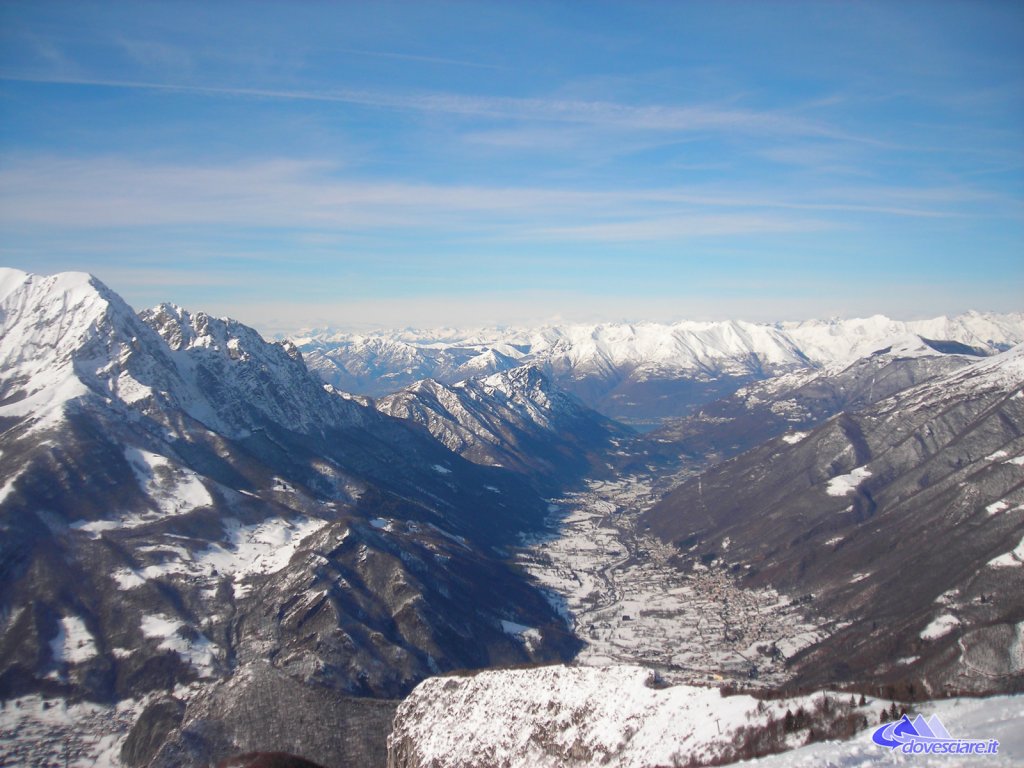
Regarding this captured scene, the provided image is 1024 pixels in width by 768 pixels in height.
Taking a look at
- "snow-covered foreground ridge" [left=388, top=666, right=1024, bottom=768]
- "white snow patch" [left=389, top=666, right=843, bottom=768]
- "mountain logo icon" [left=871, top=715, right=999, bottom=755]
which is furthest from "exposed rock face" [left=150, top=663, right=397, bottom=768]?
"mountain logo icon" [left=871, top=715, right=999, bottom=755]

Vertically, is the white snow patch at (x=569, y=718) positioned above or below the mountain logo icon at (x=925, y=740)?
below

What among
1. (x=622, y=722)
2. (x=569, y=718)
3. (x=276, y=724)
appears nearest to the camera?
(x=622, y=722)

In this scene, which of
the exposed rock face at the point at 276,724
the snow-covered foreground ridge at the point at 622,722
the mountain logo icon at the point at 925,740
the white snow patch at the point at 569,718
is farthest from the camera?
the exposed rock face at the point at 276,724

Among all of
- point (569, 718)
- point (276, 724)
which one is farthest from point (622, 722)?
point (276, 724)

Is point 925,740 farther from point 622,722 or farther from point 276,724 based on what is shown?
point 276,724

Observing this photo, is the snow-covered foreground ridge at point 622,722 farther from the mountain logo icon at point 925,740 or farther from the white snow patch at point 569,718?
the mountain logo icon at point 925,740

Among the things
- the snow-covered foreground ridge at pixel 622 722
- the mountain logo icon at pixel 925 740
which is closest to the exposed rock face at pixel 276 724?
the snow-covered foreground ridge at pixel 622 722

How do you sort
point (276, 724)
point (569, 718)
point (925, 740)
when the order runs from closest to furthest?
point (925, 740), point (569, 718), point (276, 724)

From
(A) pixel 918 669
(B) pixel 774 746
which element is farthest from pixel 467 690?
(A) pixel 918 669
